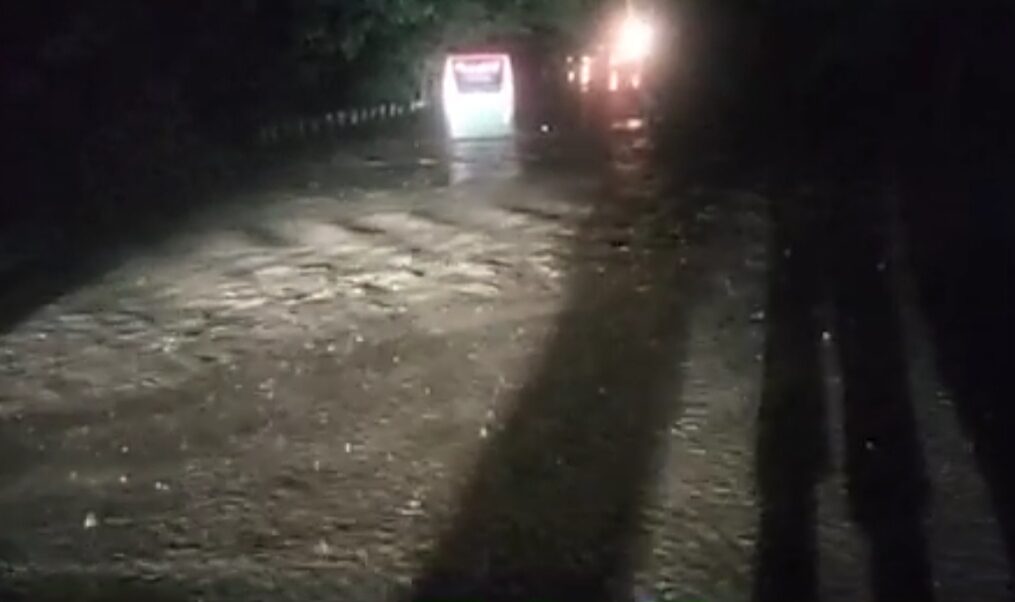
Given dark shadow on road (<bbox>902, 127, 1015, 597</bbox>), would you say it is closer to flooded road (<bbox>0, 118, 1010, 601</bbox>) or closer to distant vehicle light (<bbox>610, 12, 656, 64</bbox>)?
flooded road (<bbox>0, 118, 1010, 601</bbox>)

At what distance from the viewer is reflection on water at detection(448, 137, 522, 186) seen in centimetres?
2556

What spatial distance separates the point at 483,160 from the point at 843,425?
18764 mm

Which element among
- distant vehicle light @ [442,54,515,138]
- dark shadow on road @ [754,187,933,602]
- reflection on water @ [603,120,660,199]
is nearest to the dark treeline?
reflection on water @ [603,120,660,199]

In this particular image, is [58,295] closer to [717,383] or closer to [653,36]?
[717,383]

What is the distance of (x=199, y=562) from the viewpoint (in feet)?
26.5

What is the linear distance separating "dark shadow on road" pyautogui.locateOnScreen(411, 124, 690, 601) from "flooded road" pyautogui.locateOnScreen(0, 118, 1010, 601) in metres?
0.02

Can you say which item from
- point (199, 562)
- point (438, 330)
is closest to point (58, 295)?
point (438, 330)

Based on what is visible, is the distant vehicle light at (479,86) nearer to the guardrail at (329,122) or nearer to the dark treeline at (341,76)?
the guardrail at (329,122)

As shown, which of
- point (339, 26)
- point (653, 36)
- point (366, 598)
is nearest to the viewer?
point (366, 598)

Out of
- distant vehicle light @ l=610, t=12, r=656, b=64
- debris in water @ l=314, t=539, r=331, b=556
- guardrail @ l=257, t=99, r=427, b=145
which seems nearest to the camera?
debris in water @ l=314, t=539, r=331, b=556

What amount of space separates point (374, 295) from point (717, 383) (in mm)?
4866

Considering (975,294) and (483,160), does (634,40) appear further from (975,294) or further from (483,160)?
(975,294)

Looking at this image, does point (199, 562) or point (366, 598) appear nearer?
point (366, 598)

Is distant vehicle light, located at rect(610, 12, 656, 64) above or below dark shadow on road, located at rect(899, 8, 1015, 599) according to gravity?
below
